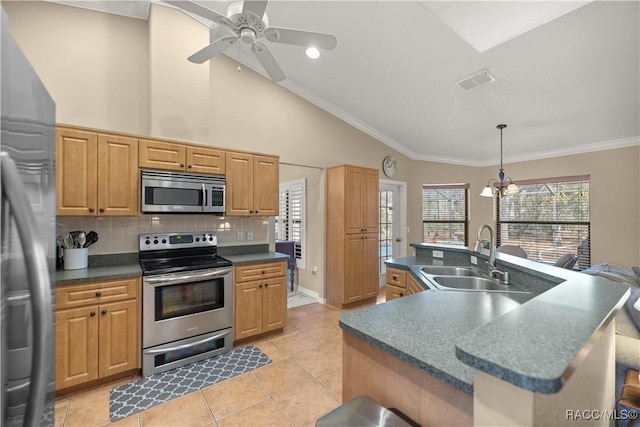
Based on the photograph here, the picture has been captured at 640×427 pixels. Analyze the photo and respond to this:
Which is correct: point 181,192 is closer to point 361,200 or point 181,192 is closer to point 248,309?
point 248,309

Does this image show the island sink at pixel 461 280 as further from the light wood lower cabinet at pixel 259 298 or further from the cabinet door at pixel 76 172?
the cabinet door at pixel 76 172

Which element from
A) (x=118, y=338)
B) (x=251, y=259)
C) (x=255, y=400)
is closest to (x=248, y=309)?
(x=251, y=259)

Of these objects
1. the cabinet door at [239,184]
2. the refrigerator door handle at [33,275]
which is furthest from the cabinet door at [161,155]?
the refrigerator door handle at [33,275]

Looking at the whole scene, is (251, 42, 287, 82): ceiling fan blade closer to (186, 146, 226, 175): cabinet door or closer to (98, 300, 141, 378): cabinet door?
(186, 146, 226, 175): cabinet door

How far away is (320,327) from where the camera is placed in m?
3.56

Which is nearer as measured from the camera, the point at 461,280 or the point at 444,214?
the point at 461,280

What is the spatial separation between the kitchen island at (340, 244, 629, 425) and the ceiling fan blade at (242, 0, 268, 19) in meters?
1.87

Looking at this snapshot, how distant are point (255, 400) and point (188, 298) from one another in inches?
42.6

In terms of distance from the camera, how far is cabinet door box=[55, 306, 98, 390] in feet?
6.86

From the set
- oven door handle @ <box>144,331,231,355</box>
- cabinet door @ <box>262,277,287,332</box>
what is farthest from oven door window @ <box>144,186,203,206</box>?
oven door handle @ <box>144,331,231,355</box>

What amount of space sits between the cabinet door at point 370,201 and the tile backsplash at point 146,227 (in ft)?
5.34

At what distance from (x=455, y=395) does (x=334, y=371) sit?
6.26ft

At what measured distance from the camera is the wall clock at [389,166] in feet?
17.3

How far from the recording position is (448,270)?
2.71 meters
